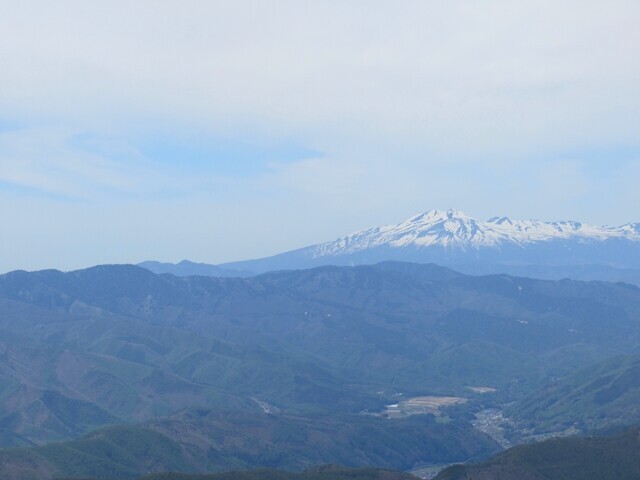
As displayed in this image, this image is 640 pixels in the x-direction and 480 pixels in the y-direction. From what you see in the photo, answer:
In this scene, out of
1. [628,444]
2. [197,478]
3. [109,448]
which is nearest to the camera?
[197,478]

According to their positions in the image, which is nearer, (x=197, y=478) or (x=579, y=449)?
(x=197, y=478)

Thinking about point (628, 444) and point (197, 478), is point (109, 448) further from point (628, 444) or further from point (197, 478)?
point (628, 444)

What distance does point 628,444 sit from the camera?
164 meters

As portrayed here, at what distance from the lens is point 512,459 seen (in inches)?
6230

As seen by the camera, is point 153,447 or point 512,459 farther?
point 153,447

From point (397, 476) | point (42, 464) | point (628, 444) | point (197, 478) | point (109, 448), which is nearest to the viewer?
point (197, 478)

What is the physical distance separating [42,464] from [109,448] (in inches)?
769

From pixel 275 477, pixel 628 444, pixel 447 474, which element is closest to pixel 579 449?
pixel 628 444

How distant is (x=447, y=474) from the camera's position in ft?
504

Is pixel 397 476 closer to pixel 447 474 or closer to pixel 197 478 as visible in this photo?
pixel 447 474

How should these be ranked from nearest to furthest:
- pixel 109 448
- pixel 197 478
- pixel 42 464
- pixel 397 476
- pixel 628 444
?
pixel 197 478 < pixel 397 476 < pixel 628 444 < pixel 42 464 < pixel 109 448

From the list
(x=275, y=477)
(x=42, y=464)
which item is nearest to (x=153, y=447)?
(x=42, y=464)

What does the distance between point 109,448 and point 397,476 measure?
6674 cm

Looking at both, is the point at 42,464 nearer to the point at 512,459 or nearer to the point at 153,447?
the point at 153,447
